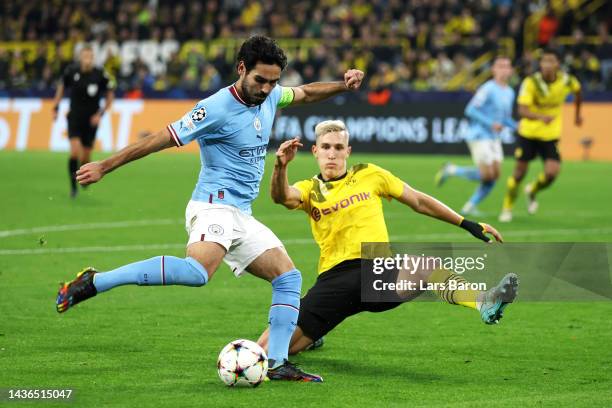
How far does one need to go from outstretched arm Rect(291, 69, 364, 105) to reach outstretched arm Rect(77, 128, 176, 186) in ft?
4.42

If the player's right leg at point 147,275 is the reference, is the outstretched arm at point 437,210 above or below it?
above

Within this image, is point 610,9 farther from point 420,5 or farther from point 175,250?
point 175,250

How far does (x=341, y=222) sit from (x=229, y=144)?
0.95 m

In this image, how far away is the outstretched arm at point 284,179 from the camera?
6.89 m

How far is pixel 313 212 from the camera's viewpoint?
25.4 feet

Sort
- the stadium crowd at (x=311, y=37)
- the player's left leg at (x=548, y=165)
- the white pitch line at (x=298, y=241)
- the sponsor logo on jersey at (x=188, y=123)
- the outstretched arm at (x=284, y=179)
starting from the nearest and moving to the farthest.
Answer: the outstretched arm at (x=284, y=179) < the sponsor logo on jersey at (x=188, y=123) < the white pitch line at (x=298, y=241) < the player's left leg at (x=548, y=165) < the stadium crowd at (x=311, y=37)

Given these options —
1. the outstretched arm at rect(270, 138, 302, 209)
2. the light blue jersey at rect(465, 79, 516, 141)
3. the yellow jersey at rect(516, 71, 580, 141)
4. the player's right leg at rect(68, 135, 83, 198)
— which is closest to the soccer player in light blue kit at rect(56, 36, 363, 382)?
the outstretched arm at rect(270, 138, 302, 209)

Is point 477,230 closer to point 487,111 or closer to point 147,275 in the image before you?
point 147,275

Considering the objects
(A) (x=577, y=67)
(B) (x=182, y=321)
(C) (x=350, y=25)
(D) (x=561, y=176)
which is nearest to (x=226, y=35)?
(C) (x=350, y=25)

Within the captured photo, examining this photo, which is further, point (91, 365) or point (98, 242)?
point (98, 242)

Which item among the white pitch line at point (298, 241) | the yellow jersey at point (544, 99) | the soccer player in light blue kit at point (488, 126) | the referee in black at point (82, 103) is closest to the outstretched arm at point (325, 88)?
the white pitch line at point (298, 241)

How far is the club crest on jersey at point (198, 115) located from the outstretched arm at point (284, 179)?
51cm

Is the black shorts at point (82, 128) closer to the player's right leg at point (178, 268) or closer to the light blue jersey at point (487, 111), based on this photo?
the light blue jersey at point (487, 111)

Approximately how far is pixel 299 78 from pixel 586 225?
54.7 feet
